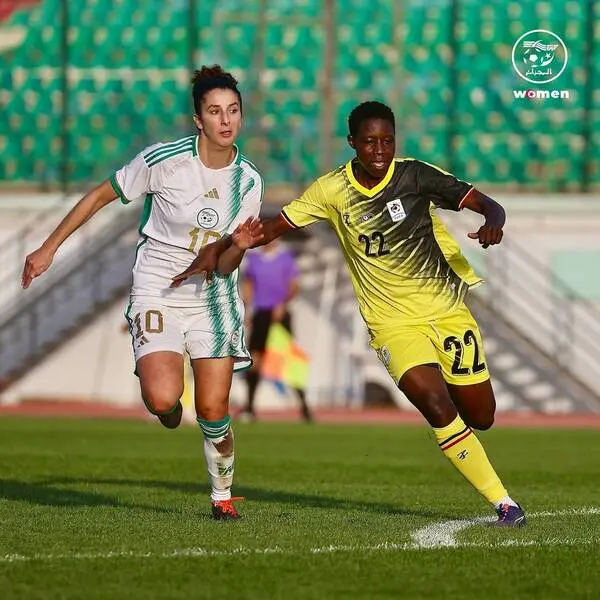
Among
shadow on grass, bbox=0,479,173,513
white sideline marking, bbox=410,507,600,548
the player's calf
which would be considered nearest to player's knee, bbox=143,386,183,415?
the player's calf

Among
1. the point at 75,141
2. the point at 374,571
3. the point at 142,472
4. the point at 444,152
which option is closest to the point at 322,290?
the point at 444,152

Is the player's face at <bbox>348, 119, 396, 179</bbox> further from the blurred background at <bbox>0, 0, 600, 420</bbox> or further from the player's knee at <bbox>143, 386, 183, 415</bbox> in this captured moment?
the blurred background at <bbox>0, 0, 600, 420</bbox>

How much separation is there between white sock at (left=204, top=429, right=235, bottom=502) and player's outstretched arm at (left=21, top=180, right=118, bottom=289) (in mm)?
1323

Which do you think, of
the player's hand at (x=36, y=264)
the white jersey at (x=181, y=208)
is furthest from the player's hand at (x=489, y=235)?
the player's hand at (x=36, y=264)

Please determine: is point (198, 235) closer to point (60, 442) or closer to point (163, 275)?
point (163, 275)

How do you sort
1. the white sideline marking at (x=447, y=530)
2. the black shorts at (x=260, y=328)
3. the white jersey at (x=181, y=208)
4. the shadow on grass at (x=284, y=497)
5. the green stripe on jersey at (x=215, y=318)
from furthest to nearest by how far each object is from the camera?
1. the black shorts at (x=260, y=328)
2. the shadow on grass at (x=284, y=497)
3. the green stripe on jersey at (x=215, y=318)
4. the white jersey at (x=181, y=208)
5. the white sideline marking at (x=447, y=530)

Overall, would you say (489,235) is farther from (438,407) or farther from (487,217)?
(438,407)

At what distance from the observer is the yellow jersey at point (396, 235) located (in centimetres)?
828

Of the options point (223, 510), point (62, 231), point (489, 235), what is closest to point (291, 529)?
point (223, 510)

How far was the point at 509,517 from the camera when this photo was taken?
808 cm

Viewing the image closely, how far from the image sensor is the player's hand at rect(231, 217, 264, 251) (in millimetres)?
8148

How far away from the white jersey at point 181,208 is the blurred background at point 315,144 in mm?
15221

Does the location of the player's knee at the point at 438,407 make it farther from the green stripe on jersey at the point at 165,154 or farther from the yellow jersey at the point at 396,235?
the green stripe on jersey at the point at 165,154

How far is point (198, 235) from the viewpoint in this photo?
838 centimetres
